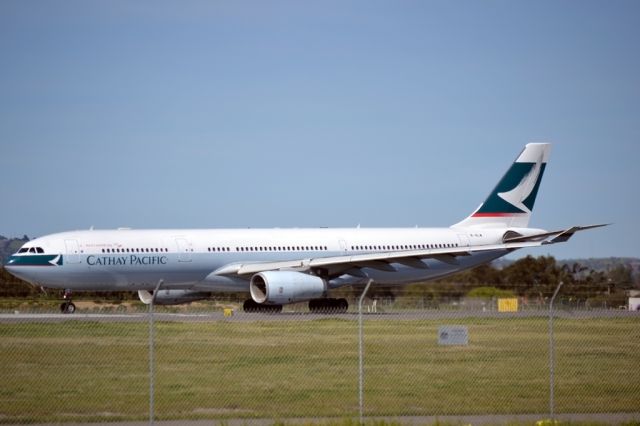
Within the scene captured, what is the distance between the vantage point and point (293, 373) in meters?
21.2

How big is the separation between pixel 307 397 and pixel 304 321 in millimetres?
16458

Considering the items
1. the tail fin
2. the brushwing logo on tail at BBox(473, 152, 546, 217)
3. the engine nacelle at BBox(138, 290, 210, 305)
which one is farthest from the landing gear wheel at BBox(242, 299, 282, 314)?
the brushwing logo on tail at BBox(473, 152, 546, 217)

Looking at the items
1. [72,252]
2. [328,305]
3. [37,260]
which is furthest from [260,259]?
[37,260]

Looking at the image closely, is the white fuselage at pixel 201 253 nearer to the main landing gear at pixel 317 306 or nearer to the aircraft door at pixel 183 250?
the aircraft door at pixel 183 250

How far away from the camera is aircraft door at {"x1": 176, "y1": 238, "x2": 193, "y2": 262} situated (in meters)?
42.0

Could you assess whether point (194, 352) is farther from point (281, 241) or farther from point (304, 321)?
point (281, 241)

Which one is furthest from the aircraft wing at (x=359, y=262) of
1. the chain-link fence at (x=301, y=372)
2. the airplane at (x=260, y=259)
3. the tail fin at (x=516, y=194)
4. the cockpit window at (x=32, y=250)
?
the chain-link fence at (x=301, y=372)

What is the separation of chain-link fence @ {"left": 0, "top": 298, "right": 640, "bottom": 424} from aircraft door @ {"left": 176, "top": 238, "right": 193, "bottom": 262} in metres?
11.5

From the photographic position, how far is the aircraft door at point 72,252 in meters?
40.6

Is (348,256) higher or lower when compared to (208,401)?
higher

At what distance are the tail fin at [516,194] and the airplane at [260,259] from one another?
82 cm

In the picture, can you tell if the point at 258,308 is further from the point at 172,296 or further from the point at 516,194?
the point at 516,194

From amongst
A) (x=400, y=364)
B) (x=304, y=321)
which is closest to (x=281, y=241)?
(x=304, y=321)

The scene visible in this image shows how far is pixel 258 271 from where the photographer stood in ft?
138
